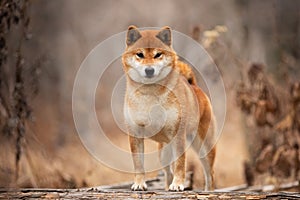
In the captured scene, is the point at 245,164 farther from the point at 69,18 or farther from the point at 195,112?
the point at 69,18

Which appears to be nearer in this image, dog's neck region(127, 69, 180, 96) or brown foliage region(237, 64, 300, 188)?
dog's neck region(127, 69, 180, 96)

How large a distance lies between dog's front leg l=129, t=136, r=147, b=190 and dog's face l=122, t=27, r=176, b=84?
333 mm

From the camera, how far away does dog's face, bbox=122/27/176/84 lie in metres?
2.86

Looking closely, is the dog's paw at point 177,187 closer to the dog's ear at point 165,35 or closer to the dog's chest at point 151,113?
the dog's chest at point 151,113

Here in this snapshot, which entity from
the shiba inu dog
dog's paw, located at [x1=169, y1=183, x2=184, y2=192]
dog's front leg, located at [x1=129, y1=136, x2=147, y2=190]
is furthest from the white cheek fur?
dog's paw, located at [x1=169, y1=183, x2=184, y2=192]

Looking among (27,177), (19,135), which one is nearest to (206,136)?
(19,135)

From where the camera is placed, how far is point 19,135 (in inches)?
174

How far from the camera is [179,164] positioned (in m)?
2.99

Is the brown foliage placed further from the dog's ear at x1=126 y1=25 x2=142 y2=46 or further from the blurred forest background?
the dog's ear at x1=126 y1=25 x2=142 y2=46

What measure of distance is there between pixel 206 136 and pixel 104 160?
3822mm

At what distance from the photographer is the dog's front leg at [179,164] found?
117 inches

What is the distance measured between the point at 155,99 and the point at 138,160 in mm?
340

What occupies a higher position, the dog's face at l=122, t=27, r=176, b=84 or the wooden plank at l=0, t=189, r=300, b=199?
the dog's face at l=122, t=27, r=176, b=84

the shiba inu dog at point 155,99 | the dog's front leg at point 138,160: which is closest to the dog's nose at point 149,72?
the shiba inu dog at point 155,99
